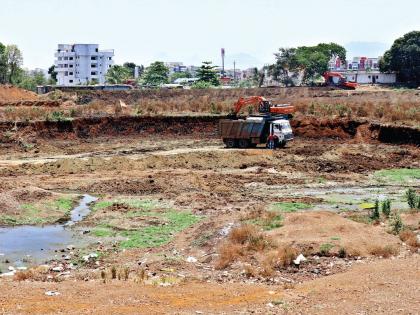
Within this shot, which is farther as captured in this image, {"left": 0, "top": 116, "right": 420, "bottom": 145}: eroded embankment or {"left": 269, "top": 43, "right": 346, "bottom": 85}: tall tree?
{"left": 269, "top": 43, "right": 346, "bottom": 85}: tall tree

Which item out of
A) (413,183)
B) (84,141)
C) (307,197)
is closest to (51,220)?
(307,197)

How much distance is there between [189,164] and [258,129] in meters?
7.15

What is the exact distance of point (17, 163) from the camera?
42312mm

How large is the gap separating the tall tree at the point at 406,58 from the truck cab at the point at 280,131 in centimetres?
4928

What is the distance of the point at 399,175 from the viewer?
3928 cm

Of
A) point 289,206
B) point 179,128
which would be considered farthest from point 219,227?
point 179,128

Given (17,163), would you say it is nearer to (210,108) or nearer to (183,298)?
(210,108)

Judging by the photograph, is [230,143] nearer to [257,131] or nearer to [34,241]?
[257,131]

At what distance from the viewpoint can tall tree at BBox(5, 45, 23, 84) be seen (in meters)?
106

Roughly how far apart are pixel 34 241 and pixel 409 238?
40.3 feet

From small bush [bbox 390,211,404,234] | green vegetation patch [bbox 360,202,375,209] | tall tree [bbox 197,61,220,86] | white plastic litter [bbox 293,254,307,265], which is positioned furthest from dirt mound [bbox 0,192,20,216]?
tall tree [bbox 197,61,220,86]

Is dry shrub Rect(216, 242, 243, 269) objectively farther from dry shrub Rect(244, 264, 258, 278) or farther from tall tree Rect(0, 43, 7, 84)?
tall tree Rect(0, 43, 7, 84)

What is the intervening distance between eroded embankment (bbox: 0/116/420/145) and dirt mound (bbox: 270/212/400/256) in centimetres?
2694

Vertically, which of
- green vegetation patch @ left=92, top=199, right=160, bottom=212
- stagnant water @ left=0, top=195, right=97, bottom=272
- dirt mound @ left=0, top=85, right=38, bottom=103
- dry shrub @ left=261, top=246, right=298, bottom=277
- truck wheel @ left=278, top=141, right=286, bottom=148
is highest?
dirt mound @ left=0, top=85, right=38, bottom=103
